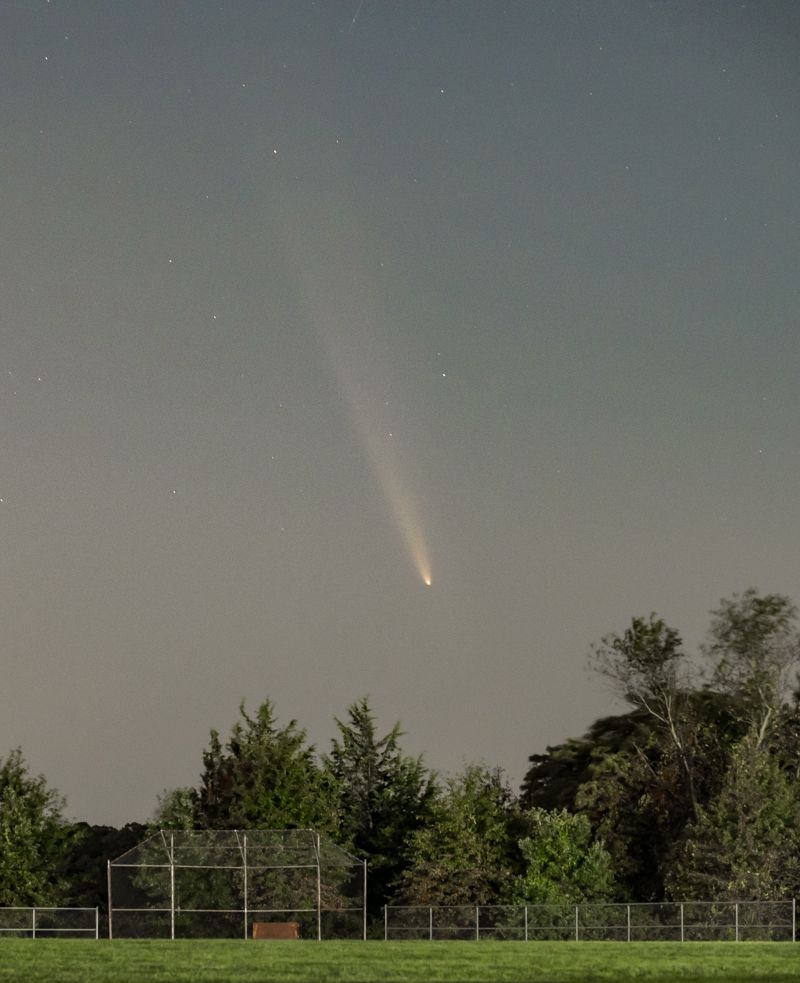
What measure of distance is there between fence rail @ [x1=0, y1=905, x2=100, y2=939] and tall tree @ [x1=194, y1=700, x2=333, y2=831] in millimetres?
10913

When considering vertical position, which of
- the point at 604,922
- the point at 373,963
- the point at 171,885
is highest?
the point at 373,963

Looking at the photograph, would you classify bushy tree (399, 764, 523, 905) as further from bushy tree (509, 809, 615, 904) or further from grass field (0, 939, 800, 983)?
grass field (0, 939, 800, 983)

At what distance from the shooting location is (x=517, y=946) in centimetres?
3616

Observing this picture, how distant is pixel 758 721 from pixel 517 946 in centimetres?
2328

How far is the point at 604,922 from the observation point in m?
46.3

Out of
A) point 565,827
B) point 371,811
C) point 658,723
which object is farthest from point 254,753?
point 658,723

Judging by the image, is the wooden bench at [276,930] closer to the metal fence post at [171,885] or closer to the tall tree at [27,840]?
the metal fence post at [171,885]

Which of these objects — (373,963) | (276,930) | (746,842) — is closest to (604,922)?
(746,842)

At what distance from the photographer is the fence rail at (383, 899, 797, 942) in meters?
44.9

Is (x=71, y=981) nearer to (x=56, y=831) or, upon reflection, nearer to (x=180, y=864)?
(x=180, y=864)

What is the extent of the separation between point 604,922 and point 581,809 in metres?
12.0

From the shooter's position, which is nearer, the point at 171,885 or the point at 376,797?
the point at 171,885

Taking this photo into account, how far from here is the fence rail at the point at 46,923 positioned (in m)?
43.0

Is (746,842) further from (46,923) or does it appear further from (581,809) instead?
(46,923)
